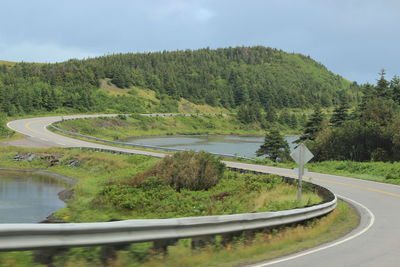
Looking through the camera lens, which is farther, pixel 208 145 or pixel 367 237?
pixel 208 145

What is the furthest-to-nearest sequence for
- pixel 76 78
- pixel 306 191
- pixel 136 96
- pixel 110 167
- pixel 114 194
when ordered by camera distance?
pixel 136 96 < pixel 76 78 < pixel 110 167 < pixel 114 194 < pixel 306 191

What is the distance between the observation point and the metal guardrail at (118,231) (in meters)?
5.86

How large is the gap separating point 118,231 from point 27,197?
23.9 meters

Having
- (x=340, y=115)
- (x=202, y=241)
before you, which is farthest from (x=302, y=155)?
(x=340, y=115)

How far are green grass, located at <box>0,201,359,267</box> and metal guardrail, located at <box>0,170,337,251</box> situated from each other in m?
0.23

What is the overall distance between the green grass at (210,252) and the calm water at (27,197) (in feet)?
49.3

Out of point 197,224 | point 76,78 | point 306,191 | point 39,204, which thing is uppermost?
point 76,78

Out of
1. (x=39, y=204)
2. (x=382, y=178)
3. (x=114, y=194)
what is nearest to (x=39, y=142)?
(x=39, y=204)

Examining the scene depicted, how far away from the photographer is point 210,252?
28.3ft

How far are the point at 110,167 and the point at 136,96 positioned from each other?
95.9 meters

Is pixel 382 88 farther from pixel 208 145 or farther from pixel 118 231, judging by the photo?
pixel 118 231

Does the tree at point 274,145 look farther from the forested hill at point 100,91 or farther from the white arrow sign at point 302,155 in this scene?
the white arrow sign at point 302,155

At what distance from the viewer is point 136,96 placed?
132875 mm

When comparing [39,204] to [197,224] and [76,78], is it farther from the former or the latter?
[76,78]
